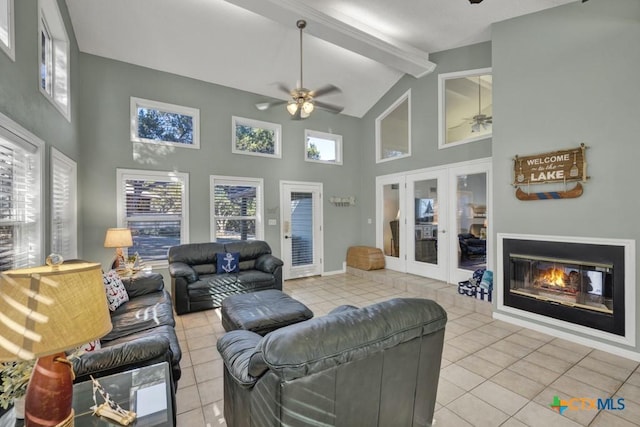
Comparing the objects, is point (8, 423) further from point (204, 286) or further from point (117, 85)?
point (117, 85)

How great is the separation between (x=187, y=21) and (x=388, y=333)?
4.52 meters

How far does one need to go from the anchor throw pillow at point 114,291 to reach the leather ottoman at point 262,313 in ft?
3.40

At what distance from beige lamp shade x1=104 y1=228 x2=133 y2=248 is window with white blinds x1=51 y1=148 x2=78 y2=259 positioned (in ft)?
1.34

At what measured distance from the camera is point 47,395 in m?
0.94

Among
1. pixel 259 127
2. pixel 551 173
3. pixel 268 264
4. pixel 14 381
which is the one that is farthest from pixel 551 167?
pixel 259 127

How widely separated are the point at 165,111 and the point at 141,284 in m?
2.92

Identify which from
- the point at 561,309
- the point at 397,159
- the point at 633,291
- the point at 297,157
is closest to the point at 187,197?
the point at 297,157

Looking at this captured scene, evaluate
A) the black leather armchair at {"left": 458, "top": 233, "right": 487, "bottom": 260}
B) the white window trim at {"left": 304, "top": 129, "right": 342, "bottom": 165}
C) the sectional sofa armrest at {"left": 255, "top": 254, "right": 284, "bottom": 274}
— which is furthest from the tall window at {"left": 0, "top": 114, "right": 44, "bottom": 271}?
the black leather armchair at {"left": 458, "top": 233, "right": 487, "bottom": 260}

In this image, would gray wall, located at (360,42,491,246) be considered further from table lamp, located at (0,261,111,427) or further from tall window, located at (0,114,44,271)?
tall window, located at (0,114,44,271)

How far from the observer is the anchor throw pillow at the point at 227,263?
4566 mm

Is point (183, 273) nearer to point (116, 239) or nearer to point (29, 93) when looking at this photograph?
point (116, 239)

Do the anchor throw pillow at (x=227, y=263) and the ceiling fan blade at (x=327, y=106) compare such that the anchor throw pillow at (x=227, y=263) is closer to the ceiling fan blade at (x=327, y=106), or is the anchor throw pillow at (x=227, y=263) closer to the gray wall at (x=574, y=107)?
the ceiling fan blade at (x=327, y=106)

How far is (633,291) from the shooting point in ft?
9.03

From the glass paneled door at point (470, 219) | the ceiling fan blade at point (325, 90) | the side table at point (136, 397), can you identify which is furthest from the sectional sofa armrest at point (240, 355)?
the glass paneled door at point (470, 219)
